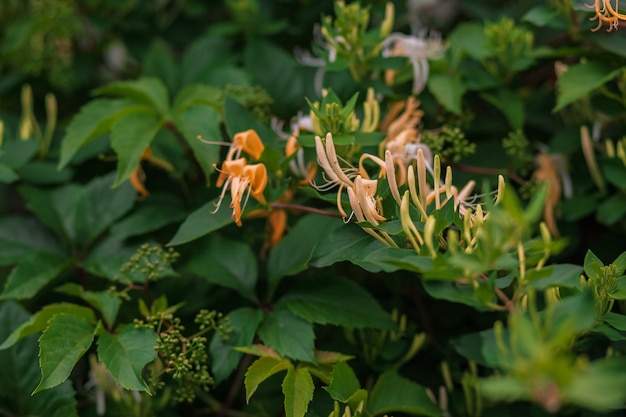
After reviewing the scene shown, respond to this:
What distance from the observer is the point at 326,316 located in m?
0.86

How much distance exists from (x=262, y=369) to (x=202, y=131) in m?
0.35

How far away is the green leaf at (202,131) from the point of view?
36.5 inches

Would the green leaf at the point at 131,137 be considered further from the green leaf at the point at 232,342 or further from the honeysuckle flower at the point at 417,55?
the honeysuckle flower at the point at 417,55

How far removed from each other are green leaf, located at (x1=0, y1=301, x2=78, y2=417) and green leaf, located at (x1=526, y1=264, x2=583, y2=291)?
62cm

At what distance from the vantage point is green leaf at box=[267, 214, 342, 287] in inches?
36.3

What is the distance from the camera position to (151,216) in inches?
41.0

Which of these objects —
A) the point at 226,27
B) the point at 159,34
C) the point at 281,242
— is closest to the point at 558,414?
the point at 281,242

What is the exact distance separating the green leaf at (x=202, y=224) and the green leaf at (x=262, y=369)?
0.17 meters

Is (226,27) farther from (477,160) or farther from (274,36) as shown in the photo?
(477,160)

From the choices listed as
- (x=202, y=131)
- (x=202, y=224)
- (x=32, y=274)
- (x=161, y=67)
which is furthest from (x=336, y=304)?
(x=161, y=67)

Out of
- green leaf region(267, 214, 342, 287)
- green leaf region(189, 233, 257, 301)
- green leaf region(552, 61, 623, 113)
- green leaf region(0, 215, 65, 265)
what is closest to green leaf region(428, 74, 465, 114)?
green leaf region(552, 61, 623, 113)

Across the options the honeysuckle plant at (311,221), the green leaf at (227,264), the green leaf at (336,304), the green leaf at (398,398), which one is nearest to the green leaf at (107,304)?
the honeysuckle plant at (311,221)

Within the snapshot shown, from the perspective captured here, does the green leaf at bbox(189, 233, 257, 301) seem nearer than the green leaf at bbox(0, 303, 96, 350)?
No

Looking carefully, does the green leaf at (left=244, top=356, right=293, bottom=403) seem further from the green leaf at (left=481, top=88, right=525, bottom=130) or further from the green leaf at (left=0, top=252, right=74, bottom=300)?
the green leaf at (left=481, top=88, right=525, bottom=130)
